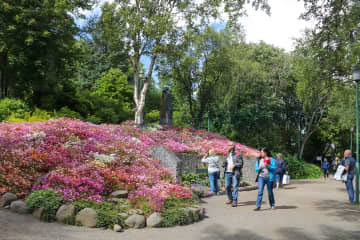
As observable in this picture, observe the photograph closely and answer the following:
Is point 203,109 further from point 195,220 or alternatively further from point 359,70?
point 195,220

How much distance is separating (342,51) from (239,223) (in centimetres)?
630

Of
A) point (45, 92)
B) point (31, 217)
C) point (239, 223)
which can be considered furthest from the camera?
point (45, 92)

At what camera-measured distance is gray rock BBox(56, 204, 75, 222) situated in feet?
22.9

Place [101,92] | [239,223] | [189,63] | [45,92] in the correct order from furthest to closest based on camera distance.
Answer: [101,92], [189,63], [45,92], [239,223]

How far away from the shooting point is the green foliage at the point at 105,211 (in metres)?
7.04

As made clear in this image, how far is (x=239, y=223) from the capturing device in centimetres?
773

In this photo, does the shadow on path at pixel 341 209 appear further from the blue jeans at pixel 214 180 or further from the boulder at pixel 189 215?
the boulder at pixel 189 215

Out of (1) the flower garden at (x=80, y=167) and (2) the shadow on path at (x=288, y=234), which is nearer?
(2) the shadow on path at (x=288, y=234)

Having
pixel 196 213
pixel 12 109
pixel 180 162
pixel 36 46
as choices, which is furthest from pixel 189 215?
pixel 36 46

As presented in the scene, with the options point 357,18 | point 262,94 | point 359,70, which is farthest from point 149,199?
point 262,94

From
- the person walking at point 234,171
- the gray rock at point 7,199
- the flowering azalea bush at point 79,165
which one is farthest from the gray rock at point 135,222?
the person walking at point 234,171

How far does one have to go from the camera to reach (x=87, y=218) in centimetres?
697

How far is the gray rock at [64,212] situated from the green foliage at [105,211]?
6.1 inches

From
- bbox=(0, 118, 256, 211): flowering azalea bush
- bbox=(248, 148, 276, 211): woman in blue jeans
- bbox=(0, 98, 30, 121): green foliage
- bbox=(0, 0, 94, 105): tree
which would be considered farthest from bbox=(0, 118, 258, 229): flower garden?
bbox=(0, 0, 94, 105): tree
